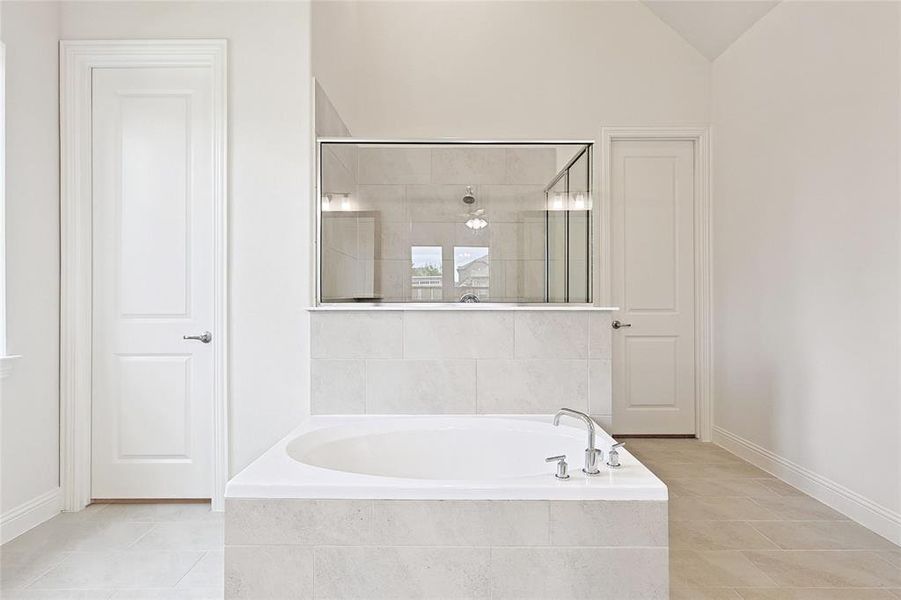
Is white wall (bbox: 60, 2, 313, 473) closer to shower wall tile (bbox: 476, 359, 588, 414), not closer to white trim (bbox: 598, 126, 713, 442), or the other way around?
shower wall tile (bbox: 476, 359, 588, 414)

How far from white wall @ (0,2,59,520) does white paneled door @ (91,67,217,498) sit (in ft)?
0.58

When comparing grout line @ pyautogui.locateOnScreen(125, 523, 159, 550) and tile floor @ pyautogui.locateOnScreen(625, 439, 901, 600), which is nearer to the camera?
tile floor @ pyautogui.locateOnScreen(625, 439, 901, 600)

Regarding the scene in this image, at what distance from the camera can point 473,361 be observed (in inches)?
104

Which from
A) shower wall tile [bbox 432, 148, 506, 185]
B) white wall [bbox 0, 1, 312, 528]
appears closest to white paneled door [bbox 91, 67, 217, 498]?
white wall [bbox 0, 1, 312, 528]

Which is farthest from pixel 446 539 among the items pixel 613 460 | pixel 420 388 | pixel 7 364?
pixel 7 364

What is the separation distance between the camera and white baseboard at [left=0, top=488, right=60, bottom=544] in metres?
2.39

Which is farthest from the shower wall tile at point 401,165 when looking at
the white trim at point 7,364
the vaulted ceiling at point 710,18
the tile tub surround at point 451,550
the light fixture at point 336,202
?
the vaulted ceiling at point 710,18

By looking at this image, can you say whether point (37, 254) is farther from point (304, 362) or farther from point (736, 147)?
point (736, 147)

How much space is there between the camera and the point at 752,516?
266 cm

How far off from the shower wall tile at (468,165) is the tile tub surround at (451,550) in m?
1.54

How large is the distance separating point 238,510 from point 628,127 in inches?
139

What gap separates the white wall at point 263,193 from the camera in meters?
2.75

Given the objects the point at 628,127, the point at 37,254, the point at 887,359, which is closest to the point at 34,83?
the point at 37,254

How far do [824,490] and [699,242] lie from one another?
1861 millimetres
